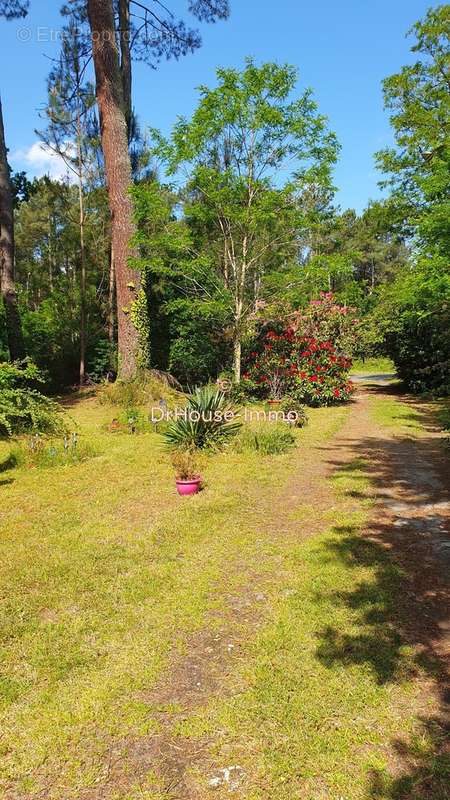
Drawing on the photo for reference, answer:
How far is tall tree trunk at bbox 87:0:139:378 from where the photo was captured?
10906 mm

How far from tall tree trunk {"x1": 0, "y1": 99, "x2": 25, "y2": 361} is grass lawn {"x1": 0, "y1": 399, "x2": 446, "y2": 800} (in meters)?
6.55

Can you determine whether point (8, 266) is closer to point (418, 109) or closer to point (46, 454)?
point (46, 454)

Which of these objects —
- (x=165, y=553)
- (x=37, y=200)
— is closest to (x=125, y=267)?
(x=165, y=553)

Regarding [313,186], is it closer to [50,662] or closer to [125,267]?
[125,267]

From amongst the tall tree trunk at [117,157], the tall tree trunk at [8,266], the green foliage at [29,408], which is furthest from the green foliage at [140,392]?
the green foliage at [29,408]

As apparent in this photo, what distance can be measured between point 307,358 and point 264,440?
4553 mm

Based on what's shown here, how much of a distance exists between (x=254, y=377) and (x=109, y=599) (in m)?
8.81

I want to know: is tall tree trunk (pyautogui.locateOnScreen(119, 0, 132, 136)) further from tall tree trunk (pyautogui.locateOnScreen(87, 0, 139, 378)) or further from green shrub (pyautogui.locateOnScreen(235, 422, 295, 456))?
green shrub (pyautogui.locateOnScreen(235, 422, 295, 456))

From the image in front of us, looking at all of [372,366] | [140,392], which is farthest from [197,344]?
[372,366]

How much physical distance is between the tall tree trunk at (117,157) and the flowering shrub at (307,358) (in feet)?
10.3

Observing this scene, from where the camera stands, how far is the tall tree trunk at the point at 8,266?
10859mm

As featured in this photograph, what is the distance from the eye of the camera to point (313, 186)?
10320mm

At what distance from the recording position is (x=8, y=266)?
37.6 feet

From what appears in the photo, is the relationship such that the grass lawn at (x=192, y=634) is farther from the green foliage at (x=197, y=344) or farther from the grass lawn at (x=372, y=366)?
the grass lawn at (x=372, y=366)
